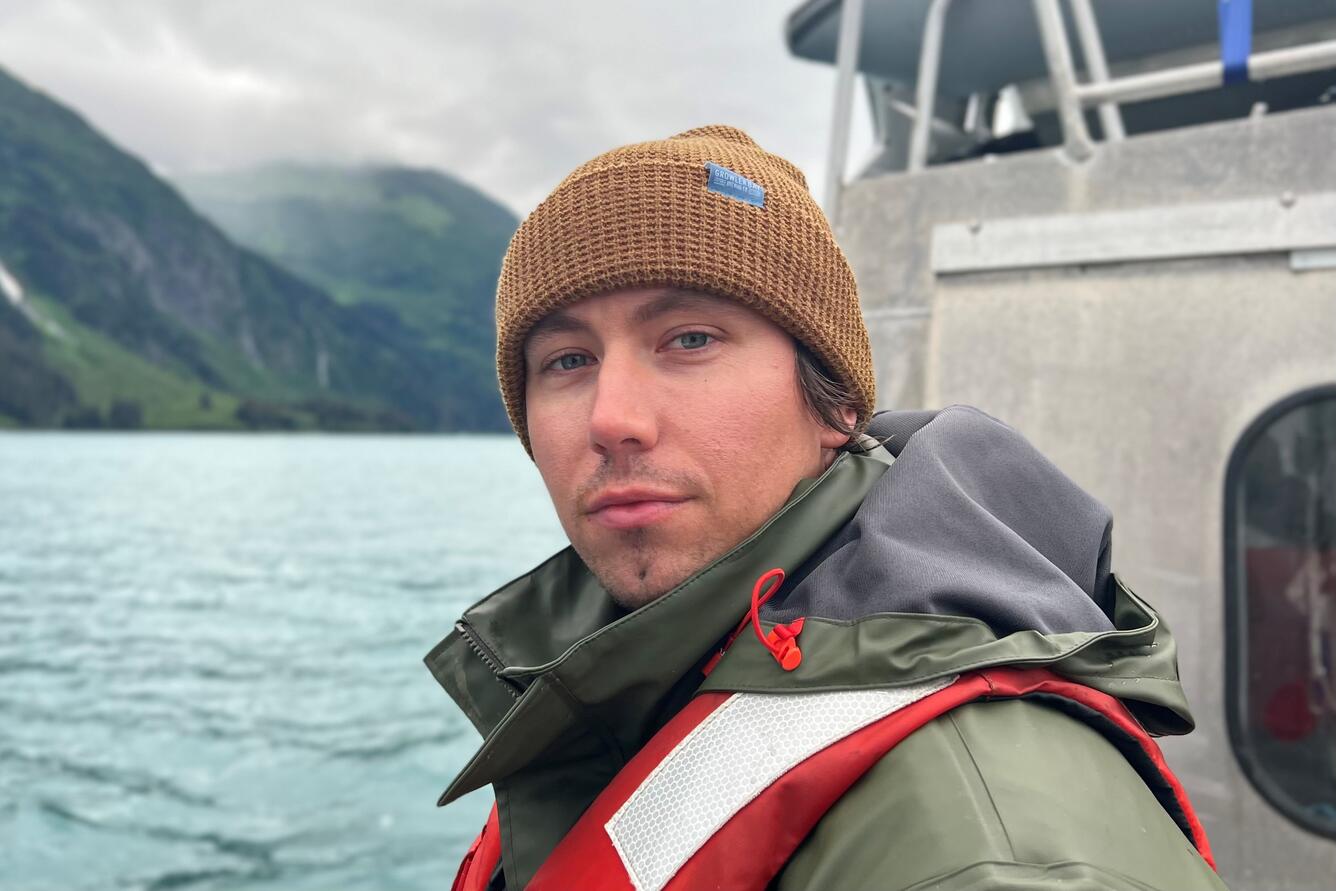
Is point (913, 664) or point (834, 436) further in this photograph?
point (834, 436)

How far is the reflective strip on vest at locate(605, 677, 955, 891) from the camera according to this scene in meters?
1.39

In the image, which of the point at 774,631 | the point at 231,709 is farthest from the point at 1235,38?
the point at 231,709

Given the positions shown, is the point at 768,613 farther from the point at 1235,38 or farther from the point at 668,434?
the point at 1235,38

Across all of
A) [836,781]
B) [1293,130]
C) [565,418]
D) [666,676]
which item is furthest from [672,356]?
[1293,130]

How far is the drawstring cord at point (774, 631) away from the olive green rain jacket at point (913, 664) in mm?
17

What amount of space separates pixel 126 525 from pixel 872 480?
1996 inches

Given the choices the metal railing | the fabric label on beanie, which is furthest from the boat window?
the fabric label on beanie

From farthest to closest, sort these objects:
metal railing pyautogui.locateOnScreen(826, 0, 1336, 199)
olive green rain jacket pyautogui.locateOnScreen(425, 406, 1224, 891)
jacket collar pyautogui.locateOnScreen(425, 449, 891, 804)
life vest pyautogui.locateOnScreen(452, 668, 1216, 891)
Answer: metal railing pyautogui.locateOnScreen(826, 0, 1336, 199), jacket collar pyautogui.locateOnScreen(425, 449, 891, 804), life vest pyautogui.locateOnScreen(452, 668, 1216, 891), olive green rain jacket pyautogui.locateOnScreen(425, 406, 1224, 891)

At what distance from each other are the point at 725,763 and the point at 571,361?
99 cm

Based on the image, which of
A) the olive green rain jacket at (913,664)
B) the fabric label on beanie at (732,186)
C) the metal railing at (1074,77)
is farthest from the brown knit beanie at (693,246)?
the metal railing at (1074,77)

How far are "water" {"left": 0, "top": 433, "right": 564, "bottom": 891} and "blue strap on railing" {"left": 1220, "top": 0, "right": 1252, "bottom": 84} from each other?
9029 millimetres

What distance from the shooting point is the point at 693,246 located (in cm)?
198

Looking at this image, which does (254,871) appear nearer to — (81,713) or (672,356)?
(81,713)

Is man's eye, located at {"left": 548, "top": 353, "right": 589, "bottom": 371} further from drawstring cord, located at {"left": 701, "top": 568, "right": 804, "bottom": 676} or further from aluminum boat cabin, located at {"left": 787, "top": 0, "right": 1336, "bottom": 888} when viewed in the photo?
aluminum boat cabin, located at {"left": 787, "top": 0, "right": 1336, "bottom": 888}
